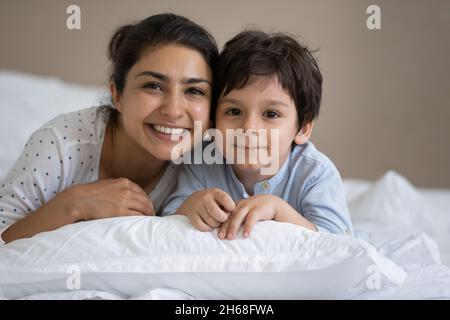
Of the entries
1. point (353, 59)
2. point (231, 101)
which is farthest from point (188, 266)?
point (353, 59)

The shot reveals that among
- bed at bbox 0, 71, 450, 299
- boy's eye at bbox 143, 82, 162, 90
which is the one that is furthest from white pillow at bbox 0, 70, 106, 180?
bed at bbox 0, 71, 450, 299

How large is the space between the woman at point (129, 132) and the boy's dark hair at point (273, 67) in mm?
43

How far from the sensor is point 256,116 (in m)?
1.20

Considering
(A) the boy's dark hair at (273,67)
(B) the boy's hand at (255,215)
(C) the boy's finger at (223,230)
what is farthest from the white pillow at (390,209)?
(C) the boy's finger at (223,230)

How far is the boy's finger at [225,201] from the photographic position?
1010 millimetres

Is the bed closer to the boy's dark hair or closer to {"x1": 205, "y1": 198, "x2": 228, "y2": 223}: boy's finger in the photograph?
{"x1": 205, "y1": 198, "x2": 228, "y2": 223}: boy's finger

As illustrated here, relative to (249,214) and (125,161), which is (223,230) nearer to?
(249,214)

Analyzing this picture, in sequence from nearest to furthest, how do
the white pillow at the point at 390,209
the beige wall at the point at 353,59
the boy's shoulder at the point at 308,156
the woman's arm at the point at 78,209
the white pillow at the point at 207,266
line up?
the white pillow at the point at 207,266 < the woman's arm at the point at 78,209 < the boy's shoulder at the point at 308,156 < the white pillow at the point at 390,209 < the beige wall at the point at 353,59

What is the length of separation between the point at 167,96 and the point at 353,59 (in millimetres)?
1360

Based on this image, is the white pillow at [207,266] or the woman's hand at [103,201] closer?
A: the white pillow at [207,266]

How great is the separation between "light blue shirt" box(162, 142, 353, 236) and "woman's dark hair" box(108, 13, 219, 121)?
0.84ft

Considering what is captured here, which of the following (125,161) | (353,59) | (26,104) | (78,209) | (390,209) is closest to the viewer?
(78,209)

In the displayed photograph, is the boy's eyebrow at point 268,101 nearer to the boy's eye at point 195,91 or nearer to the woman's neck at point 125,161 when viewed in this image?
the boy's eye at point 195,91

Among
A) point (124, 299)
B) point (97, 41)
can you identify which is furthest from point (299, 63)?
point (97, 41)
